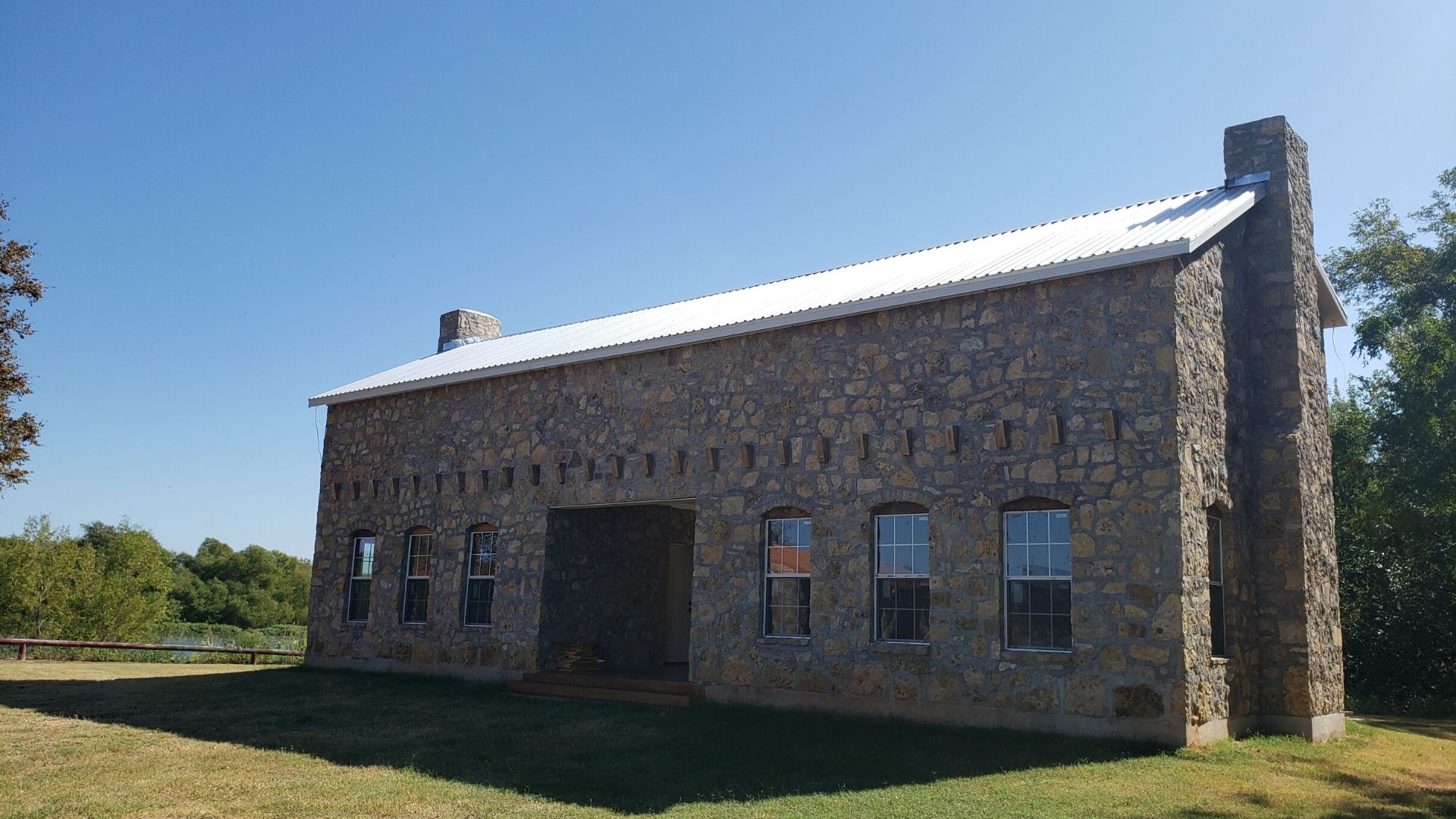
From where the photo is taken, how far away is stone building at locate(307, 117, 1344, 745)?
9766mm

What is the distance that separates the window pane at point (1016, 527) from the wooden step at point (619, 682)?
4.34m

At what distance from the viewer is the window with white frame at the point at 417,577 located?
653 inches

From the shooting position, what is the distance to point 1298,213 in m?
12.0

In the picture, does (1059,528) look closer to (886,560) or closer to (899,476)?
(899,476)

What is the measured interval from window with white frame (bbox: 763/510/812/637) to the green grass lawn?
1029 millimetres

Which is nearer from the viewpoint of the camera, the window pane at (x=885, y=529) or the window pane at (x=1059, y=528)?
the window pane at (x=1059, y=528)

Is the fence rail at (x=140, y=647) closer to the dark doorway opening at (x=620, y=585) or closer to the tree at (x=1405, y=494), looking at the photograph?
the dark doorway opening at (x=620, y=585)

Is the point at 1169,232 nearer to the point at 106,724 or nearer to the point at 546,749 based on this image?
the point at 546,749

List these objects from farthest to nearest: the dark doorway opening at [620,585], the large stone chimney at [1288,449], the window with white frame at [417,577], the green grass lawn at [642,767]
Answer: the window with white frame at [417,577] < the dark doorway opening at [620,585] < the large stone chimney at [1288,449] < the green grass lawn at [642,767]

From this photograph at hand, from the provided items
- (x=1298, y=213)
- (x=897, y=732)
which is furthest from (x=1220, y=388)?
(x=897, y=732)

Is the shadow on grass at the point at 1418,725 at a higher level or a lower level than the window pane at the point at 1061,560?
lower

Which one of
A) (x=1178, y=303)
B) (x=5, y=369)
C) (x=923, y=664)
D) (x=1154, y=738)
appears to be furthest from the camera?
(x=5, y=369)

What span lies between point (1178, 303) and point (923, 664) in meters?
4.39

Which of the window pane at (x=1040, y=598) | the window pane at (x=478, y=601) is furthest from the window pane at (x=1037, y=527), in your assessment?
the window pane at (x=478, y=601)
